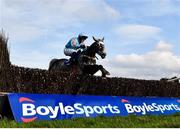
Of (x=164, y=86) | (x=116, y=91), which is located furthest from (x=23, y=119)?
(x=164, y=86)

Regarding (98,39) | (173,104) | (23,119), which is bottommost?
(173,104)

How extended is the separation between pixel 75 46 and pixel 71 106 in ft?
21.7

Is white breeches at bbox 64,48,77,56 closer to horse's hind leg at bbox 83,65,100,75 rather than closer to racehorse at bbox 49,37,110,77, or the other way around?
racehorse at bbox 49,37,110,77

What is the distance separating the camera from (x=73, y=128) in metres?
8.86

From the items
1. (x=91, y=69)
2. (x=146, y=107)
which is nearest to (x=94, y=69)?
(x=91, y=69)

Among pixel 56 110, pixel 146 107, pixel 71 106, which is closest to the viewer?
pixel 56 110

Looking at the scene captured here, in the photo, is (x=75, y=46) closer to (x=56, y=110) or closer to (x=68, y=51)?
(x=68, y=51)

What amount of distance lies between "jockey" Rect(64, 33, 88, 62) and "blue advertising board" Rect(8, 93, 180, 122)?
13.6 ft

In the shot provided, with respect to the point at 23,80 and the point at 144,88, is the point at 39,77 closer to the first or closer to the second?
the point at 23,80

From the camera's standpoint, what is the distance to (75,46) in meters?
18.0

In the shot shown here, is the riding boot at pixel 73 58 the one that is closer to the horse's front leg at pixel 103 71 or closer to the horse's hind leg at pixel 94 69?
the horse's hind leg at pixel 94 69

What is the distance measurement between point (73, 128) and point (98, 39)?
9.20 m

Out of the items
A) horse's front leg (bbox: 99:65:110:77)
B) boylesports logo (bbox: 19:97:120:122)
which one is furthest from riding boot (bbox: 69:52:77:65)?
boylesports logo (bbox: 19:97:120:122)

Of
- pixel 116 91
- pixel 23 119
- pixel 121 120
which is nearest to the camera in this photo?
pixel 23 119
